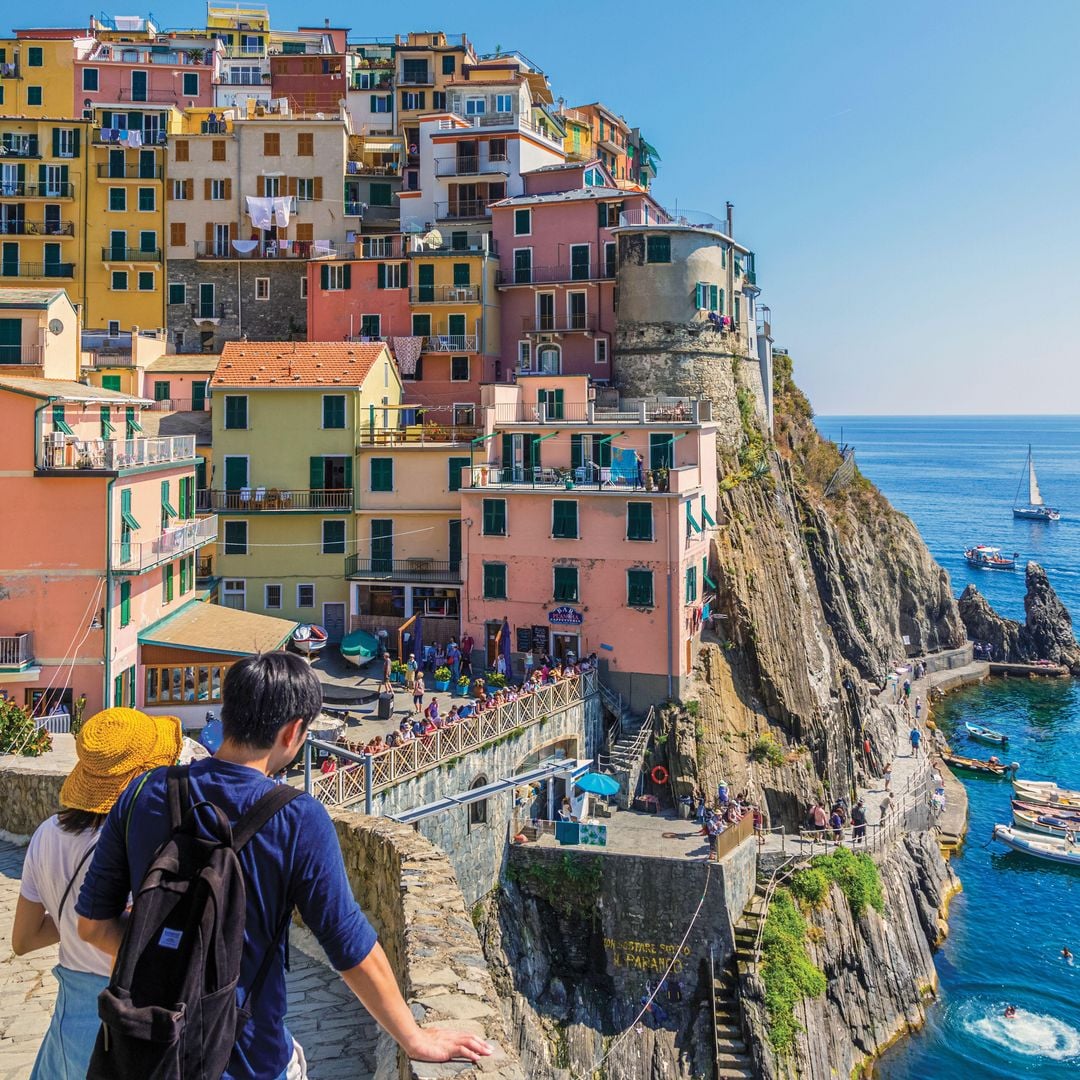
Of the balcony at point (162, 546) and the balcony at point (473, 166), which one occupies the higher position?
the balcony at point (473, 166)

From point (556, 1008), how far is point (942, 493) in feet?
546

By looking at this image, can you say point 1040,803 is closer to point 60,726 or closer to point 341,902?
point 60,726

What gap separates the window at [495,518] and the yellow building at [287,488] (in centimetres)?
577

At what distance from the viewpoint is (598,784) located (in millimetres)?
29656

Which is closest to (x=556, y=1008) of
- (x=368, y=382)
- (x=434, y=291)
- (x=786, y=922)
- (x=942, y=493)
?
(x=786, y=922)

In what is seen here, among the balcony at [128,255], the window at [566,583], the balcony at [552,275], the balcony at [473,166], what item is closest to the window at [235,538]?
the window at [566,583]

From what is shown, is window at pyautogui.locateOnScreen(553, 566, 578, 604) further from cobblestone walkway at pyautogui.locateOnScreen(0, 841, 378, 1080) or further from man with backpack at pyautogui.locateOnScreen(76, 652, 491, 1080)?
man with backpack at pyautogui.locateOnScreen(76, 652, 491, 1080)

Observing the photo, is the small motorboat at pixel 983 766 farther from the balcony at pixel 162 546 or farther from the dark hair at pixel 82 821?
the dark hair at pixel 82 821

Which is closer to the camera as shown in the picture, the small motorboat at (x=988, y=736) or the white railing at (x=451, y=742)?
the white railing at (x=451, y=742)

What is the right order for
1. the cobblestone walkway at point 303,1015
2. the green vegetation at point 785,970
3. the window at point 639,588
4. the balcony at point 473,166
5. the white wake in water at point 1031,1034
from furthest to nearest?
the balcony at point 473,166
the window at point 639,588
the white wake in water at point 1031,1034
the green vegetation at point 785,970
the cobblestone walkway at point 303,1015

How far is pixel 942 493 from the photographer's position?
180 m

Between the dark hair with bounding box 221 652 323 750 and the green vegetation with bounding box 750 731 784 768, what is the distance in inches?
1359

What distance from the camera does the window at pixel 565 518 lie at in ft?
116

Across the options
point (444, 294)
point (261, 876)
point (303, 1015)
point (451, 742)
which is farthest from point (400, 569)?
point (261, 876)
